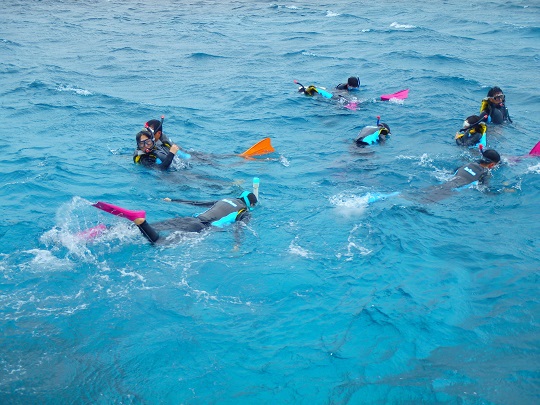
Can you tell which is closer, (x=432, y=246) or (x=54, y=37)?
(x=432, y=246)

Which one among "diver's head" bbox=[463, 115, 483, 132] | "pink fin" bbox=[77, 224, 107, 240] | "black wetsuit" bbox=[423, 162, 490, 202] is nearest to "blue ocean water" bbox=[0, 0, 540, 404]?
"pink fin" bbox=[77, 224, 107, 240]

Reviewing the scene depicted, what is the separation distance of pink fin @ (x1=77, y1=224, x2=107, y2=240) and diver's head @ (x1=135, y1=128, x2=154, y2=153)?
294 cm

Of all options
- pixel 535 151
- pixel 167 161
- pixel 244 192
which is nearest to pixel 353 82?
pixel 535 151

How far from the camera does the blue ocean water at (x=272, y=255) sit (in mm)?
6320

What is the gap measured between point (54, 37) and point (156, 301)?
2463 cm

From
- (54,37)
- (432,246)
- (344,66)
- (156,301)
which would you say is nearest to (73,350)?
(156,301)

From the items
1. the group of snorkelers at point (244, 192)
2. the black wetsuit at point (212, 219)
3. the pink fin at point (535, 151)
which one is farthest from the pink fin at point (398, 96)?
the black wetsuit at point (212, 219)

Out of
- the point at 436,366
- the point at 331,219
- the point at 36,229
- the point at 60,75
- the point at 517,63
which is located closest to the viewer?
the point at 436,366

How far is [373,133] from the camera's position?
1354cm

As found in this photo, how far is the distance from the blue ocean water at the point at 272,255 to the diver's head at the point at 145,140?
627 millimetres

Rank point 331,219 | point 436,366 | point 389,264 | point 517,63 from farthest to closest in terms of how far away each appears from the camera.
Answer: point 517,63 → point 331,219 → point 389,264 → point 436,366

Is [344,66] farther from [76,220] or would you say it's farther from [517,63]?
[76,220]

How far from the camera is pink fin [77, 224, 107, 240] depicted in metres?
8.77

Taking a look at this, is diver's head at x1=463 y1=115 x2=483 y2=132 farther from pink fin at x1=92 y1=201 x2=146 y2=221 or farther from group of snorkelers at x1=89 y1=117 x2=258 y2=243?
pink fin at x1=92 y1=201 x2=146 y2=221
